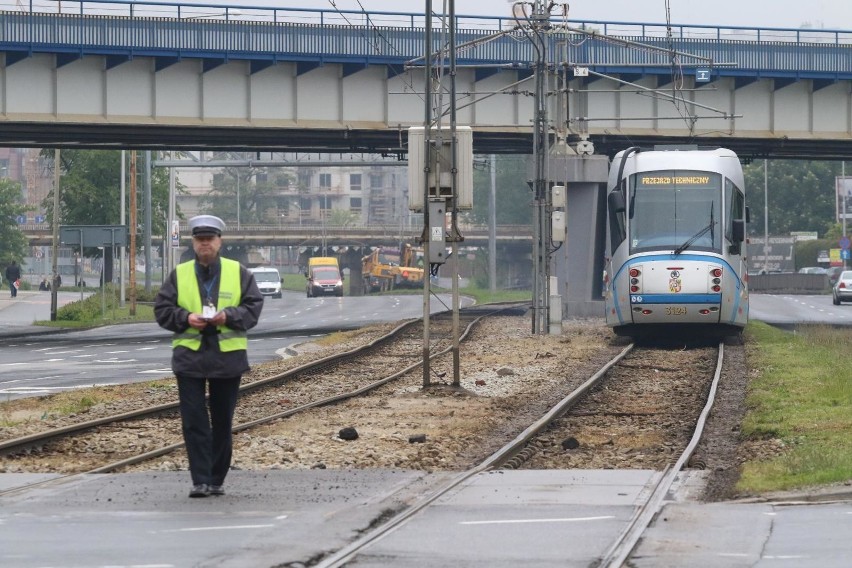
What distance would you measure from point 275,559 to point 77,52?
115 ft

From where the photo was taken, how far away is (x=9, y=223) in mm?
106812

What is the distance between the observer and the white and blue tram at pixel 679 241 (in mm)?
29594

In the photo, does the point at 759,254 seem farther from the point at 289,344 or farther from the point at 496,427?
the point at 496,427

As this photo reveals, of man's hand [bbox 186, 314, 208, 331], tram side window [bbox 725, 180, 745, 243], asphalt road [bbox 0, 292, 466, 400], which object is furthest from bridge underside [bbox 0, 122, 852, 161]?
man's hand [bbox 186, 314, 208, 331]

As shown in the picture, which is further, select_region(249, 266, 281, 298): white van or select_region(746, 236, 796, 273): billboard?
select_region(746, 236, 796, 273): billboard

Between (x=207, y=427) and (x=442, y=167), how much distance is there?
10.0 metres

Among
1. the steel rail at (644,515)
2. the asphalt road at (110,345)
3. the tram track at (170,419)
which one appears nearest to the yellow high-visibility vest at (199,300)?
the tram track at (170,419)

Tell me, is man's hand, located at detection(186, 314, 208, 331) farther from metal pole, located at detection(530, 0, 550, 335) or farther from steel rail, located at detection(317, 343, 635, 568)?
metal pole, located at detection(530, 0, 550, 335)

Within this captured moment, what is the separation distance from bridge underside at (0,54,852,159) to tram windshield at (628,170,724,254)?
7849 mm

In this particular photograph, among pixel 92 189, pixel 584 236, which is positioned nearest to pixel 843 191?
pixel 92 189

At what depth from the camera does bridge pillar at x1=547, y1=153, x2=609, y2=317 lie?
Answer: 48.6 m

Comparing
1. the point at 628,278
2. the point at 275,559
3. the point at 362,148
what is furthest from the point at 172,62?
the point at 275,559

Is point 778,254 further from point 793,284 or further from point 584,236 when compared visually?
point 584,236

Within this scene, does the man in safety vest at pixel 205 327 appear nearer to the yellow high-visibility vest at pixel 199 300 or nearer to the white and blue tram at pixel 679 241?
the yellow high-visibility vest at pixel 199 300
